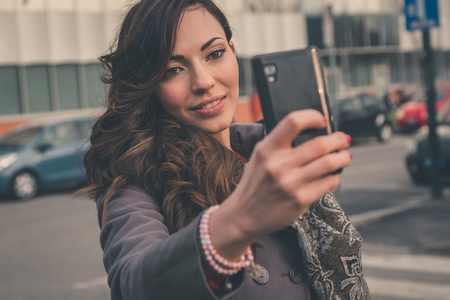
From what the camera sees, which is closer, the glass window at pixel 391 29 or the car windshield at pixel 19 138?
the car windshield at pixel 19 138

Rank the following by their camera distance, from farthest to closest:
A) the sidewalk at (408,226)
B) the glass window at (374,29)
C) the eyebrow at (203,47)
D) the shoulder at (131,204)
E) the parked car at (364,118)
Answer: the glass window at (374,29) < the parked car at (364,118) < the sidewalk at (408,226) < the eyebrow at (203,47) < the shoulder at (131,204)

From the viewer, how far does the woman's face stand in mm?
1562

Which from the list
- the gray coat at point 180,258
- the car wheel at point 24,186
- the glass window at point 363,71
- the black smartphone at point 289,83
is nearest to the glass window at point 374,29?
the glass window at point 363,71

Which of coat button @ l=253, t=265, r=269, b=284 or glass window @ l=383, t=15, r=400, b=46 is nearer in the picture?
coat button @ l=253, t=265, r=269, b=284

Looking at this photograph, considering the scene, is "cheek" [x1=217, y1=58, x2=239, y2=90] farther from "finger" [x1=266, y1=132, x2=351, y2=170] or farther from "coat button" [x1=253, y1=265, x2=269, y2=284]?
"finger" [x1=266, y1=132, x2=351, y2=170]

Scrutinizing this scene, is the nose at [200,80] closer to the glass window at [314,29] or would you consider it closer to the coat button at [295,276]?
the coat button at [295,276]

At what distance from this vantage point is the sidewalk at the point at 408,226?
634 cm

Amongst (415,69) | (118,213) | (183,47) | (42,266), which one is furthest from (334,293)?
(415,69)

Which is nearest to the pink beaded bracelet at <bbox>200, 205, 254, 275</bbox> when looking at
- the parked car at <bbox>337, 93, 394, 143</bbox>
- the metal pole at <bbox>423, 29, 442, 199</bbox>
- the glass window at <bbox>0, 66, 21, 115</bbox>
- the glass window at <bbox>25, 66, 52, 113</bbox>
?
the metal pole at <bbox>423, 29, 442, 199</bbox>

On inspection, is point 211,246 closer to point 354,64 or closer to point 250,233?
point 250,233

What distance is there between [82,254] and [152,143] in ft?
18.9

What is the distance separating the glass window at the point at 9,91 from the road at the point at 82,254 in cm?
1016

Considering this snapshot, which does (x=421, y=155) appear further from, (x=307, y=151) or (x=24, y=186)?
(x=307, y=151)

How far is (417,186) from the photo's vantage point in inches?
405
